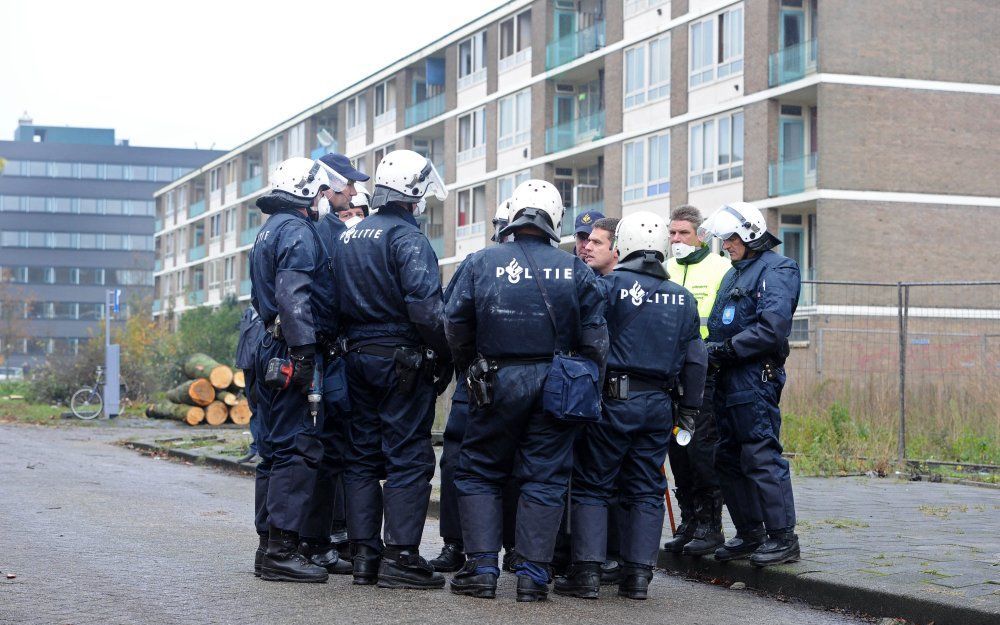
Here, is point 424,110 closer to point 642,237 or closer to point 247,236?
point 247,236

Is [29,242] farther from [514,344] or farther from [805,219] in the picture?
[514,344]

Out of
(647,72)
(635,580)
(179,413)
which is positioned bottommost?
(179,413)

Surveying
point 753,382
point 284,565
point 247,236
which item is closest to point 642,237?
point 753,382

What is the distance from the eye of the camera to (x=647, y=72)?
3950cm

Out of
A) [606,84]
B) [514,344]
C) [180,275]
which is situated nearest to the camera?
[514,344]

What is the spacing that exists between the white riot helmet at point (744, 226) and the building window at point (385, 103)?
50299 mm

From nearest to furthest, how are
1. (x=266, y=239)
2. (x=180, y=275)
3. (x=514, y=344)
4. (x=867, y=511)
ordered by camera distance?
(x=514, y=344) → (x=266, y=239) → (x=867, y=511) → (x=180, y=275)

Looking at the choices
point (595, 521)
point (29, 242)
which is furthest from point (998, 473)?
point (29, 242)

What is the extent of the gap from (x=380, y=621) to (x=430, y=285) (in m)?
2.02

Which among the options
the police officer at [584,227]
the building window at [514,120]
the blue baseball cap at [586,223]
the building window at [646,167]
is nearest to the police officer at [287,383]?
the police officer at [584,227]

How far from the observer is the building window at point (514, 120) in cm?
4638

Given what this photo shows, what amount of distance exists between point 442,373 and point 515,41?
4085cm

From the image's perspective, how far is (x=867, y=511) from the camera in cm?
977

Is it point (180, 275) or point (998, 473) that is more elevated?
point (180, 275)
